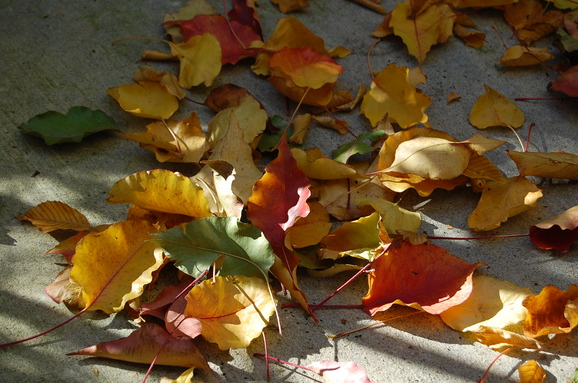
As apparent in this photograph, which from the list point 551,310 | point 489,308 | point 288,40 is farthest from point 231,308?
point 288,40

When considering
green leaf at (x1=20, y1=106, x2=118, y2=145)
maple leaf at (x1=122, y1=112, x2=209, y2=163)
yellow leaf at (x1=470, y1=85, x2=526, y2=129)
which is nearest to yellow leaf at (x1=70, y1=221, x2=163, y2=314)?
maple leaf at (x1=122, y1=112, x2=209, y2=163)

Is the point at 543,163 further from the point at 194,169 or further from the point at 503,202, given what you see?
the point at 194,169

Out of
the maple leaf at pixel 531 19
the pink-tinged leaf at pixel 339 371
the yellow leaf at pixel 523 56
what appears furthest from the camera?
the maple leaf at pixel 531 19

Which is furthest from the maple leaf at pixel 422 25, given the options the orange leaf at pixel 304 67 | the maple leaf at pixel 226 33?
the maple leaf at pixel 226 33

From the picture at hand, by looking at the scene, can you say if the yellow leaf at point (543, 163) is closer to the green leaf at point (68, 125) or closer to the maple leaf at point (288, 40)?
the maple leaf at point (288, 40)

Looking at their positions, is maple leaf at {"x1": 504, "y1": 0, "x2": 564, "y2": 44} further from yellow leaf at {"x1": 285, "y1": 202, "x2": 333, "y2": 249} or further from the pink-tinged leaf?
the pink-tinged leaf
